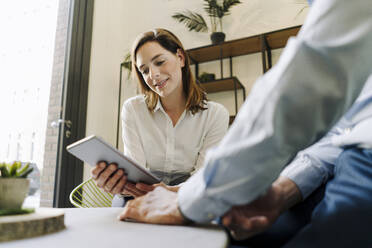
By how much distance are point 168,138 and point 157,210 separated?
3.48 ft

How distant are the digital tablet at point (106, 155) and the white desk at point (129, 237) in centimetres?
30

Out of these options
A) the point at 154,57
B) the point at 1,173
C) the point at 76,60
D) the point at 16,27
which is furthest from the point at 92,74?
the point at 1,173

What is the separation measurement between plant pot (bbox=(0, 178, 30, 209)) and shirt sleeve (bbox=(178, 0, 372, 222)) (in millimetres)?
425

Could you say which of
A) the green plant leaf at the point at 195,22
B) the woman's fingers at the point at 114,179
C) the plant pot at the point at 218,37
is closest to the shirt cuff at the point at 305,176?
the woman's fingers at the point at 114,179

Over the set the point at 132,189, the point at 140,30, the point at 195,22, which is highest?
the point at 140,30

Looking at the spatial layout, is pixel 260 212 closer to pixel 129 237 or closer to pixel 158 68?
pixel 129 237

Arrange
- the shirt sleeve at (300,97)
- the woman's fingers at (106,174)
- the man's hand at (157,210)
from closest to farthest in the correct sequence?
the shirt sleeve at (300,97) → the man's hand at (157,210) → the woman's fingers at (106,174)

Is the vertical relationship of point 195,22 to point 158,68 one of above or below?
above

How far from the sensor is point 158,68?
1.60m

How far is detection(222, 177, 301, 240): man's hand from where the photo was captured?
0.45 meters

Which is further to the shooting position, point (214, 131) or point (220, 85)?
point (220, 85)

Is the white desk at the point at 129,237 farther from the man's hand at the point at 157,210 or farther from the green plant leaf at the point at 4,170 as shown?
the green plant leaf at the point at 4,170

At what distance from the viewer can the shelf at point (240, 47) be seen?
2.40 meters

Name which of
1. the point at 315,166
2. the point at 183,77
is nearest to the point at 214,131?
the point at 183,77
